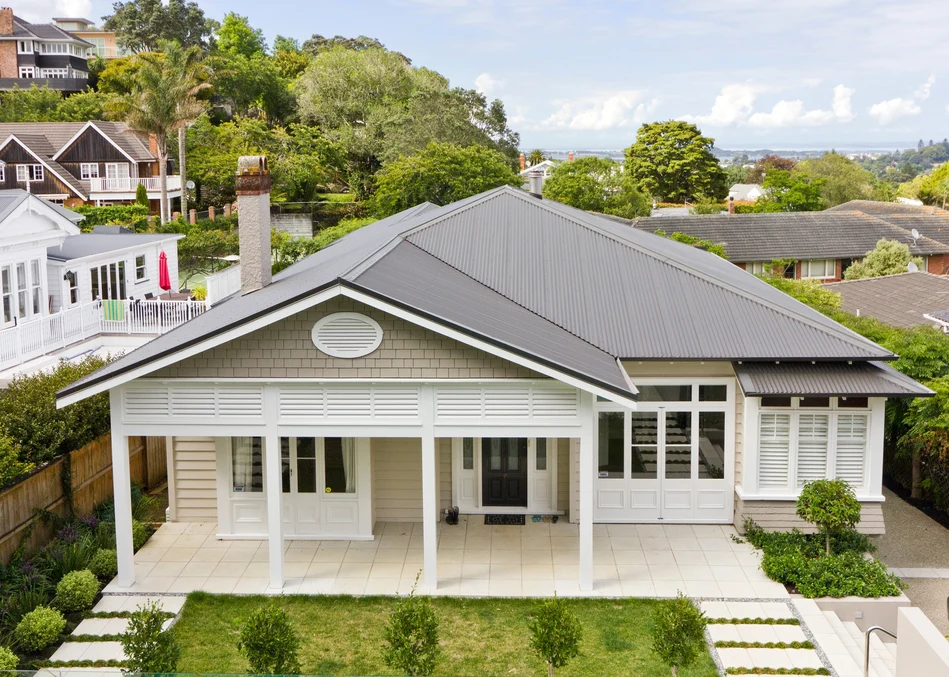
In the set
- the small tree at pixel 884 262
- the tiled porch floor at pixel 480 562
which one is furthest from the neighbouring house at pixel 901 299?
the small tree at pixel 884 262

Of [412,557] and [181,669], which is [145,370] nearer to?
[181,669]

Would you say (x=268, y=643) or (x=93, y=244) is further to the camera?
(x=93, y=244)

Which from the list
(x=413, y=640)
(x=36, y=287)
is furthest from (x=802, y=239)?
(x=413, y=640)

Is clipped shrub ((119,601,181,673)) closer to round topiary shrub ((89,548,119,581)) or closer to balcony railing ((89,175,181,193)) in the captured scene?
round topiary shrub ((89,548,119,581))

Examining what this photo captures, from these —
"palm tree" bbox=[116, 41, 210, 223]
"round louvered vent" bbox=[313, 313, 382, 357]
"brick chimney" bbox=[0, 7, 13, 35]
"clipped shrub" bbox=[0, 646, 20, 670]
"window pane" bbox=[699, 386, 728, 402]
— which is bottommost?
"clipped shrub" bbox=[0, 646, 20, 670]

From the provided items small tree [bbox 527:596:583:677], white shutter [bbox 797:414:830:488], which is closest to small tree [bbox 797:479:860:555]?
white shutter [bbox 797:414:830:488]

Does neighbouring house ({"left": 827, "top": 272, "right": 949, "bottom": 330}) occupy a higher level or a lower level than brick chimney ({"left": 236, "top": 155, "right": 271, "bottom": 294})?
lower

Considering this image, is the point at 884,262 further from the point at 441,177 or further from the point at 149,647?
the point at 149,647
